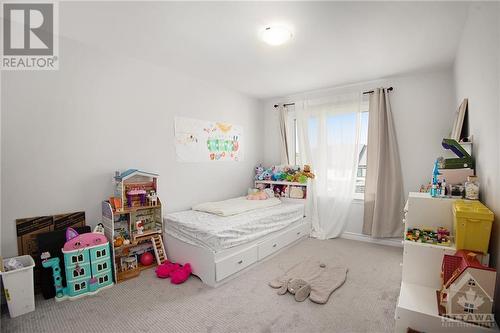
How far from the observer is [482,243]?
1.48 m

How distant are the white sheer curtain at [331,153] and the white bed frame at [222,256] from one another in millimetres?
1108

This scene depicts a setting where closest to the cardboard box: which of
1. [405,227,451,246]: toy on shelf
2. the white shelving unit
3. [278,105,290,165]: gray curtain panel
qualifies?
the white shelving unit

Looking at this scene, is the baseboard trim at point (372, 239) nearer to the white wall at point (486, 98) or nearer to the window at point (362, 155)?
the window at point (362, 155)

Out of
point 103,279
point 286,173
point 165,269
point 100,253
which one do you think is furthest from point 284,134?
point 103,279

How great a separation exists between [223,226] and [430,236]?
191cm

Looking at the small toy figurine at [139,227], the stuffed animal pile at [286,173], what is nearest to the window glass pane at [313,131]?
the stuffed animal pile at [286,173]

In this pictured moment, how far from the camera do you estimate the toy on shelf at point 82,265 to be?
2.22 m

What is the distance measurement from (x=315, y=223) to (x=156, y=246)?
2.66m

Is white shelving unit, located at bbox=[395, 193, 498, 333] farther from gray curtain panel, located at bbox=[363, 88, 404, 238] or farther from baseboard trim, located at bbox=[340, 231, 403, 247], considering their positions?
baseboard trim, located at bbox=[340, 231, 403, 247]

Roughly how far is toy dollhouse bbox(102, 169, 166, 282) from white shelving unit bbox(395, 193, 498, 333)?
2556mm

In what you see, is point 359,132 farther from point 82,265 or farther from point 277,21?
point 82,265

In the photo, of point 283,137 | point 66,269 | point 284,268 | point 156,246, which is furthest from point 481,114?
point 66,269

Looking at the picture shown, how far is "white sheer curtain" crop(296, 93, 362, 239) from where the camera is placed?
3.96 metres

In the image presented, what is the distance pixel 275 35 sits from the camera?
227 cm
